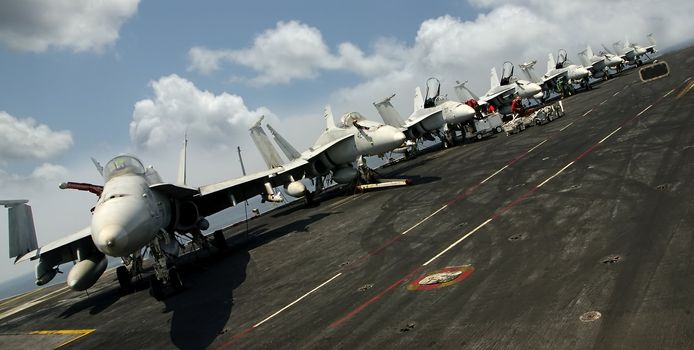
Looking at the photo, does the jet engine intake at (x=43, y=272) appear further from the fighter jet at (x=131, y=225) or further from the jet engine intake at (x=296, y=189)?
the jet engine intake at (x=296, y=189)

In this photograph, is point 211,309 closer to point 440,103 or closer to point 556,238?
point 556,238

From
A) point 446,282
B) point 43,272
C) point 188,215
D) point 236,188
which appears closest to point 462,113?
point 236,188

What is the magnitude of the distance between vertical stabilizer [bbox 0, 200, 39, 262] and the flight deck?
3.08m

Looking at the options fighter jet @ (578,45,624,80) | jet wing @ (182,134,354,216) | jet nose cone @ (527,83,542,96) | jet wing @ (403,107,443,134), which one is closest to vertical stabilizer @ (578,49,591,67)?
fighter jet @ (578,45,624,80)

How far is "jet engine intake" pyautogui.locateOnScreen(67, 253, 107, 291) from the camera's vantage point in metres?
17.6

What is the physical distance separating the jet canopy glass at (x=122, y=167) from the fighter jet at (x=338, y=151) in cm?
971

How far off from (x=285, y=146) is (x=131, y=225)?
63.6ft

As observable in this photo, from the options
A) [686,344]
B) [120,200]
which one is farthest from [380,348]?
[120,200]

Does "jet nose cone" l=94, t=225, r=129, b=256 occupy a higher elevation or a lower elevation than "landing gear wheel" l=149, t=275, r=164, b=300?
higher

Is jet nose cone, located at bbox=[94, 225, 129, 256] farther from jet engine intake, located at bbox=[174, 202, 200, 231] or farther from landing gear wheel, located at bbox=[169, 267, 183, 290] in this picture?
jet engine intake, located at bbox=[174, 202, 200, 231]

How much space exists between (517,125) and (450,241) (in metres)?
29.3

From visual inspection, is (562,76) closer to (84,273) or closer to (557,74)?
(557,74)

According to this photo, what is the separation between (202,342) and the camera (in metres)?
10.4

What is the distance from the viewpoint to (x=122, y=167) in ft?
52.4
